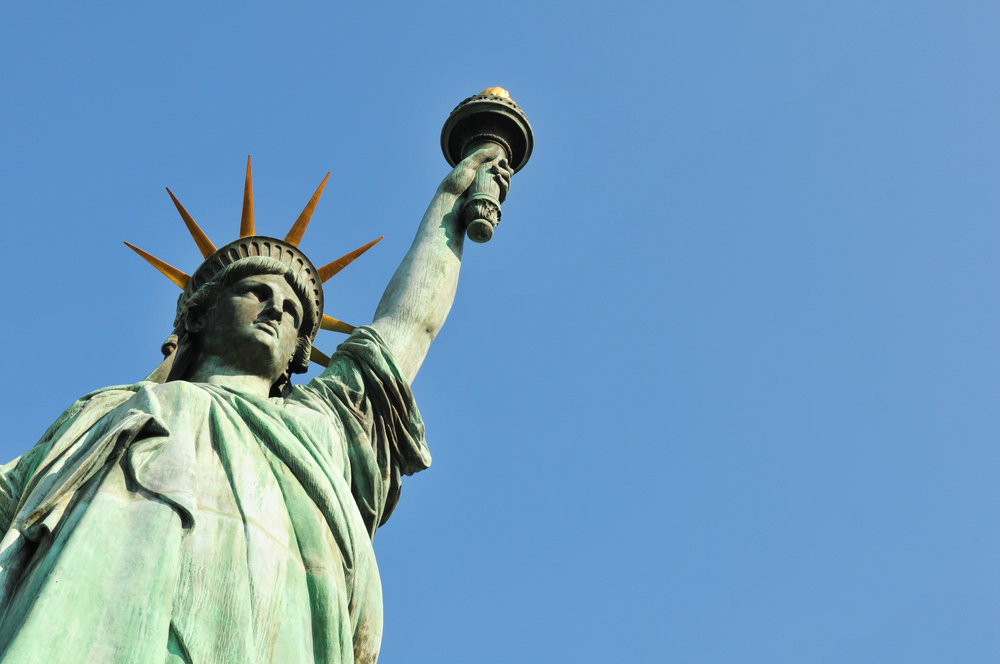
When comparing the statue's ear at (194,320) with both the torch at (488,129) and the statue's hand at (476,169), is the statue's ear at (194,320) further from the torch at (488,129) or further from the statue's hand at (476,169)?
the torch at (488,129)

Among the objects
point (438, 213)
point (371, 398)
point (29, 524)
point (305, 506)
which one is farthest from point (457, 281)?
point (29, 524)

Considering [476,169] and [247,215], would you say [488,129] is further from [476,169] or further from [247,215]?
[247,215]

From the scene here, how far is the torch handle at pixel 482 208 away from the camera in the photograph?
28.9ft

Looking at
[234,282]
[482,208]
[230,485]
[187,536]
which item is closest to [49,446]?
[230,485]

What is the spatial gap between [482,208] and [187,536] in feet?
12.8

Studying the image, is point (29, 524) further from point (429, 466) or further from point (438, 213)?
point (438, 213)

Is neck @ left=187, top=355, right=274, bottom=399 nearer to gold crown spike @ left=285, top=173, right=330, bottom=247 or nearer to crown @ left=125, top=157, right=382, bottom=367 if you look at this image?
crown @ left=125, top=157, right=382, bottom=367

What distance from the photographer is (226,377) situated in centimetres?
705

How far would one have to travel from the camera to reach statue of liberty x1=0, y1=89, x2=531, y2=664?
16.6ft

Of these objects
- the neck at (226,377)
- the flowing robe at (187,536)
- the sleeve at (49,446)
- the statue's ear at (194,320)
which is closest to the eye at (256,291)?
the statue's ear at (194,320)

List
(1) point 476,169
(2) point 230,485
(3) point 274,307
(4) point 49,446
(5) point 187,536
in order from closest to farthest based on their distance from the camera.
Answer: (5) point 187,536 < (2) point 230,485 < (4) point 49,446 < (3) point 274,307 < (1) point 476,169

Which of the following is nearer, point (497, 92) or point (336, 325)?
point (336, 325)

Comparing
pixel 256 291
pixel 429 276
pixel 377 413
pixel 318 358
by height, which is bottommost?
pixel 377 413

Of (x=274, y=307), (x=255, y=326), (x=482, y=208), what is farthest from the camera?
(x=482, y=208)
